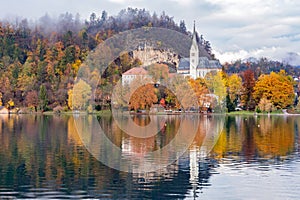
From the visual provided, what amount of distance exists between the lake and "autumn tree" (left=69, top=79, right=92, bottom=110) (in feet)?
119

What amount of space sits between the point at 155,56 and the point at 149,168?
81.9m

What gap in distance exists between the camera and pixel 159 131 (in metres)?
34.6

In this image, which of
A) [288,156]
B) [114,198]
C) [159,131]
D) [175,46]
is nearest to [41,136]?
[159,131]

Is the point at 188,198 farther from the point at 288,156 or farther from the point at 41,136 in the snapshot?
the point at 41,136

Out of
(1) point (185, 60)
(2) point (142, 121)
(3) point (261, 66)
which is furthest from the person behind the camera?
(3) point (261, 66)

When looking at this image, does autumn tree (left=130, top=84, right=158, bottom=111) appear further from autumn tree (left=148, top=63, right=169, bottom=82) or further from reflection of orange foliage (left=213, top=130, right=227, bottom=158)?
reflection of orange foliage (left=213, top=130, right=227, bottom=158)

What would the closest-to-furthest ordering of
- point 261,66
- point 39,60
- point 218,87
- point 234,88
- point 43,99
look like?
point 218,87, point 234,88, point 43,99, point 39,60, point 261,66

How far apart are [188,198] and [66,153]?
9.80 m

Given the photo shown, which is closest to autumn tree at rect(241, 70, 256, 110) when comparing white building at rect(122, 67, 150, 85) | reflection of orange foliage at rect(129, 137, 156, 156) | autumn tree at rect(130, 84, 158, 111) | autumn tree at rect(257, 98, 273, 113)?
autumn tree at rect(257, 98, 273, 113)

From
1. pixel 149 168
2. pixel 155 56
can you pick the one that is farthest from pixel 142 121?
pixel 155 56

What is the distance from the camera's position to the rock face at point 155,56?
9669 cm

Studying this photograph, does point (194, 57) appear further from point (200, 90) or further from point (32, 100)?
point (32, 100)

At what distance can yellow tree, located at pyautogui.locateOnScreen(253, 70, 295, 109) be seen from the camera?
62.9 metres

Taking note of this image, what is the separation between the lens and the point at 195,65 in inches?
3565
